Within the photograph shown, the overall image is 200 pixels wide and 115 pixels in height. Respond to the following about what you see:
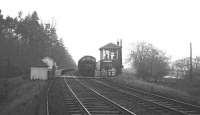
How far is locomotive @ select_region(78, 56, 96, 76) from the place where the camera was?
44.0 meters

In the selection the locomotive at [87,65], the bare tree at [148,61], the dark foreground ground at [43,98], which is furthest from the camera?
the bare tree at [148,61]

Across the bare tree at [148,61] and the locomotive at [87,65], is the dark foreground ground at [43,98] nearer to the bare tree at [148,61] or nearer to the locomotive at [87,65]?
the locomotive at [87,65]

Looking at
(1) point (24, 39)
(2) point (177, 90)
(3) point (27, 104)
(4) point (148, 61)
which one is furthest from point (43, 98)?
(1) point (24, 39)

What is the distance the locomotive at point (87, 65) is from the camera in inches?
1732

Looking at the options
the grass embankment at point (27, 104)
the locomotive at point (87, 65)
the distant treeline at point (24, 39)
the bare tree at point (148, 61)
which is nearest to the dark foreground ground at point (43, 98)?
the grass embankment at point (27, 104)

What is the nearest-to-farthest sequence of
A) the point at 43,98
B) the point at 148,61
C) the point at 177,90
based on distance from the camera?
the point at 43,98, the point at 177,90, the point at 148,61

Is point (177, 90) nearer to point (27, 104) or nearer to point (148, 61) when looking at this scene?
point (27, 104)

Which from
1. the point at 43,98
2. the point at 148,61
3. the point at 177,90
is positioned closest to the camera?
the point at 43,98

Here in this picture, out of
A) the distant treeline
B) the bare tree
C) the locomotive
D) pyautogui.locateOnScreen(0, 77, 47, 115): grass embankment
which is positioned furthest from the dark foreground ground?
the distant treeline

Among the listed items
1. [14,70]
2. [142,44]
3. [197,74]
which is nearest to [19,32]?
[14,70]

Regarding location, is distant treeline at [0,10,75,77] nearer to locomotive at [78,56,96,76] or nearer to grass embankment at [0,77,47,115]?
locomotive at [78,56,96,76]

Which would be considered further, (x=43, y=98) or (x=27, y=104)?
(x=43, y=98)

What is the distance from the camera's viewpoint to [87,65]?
4434 centimetres

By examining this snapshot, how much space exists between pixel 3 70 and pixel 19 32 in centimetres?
1477
